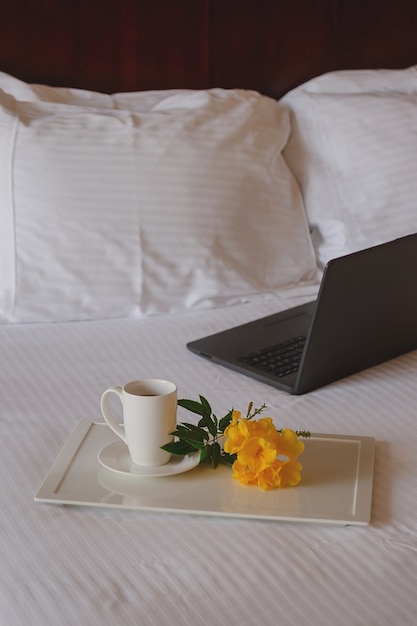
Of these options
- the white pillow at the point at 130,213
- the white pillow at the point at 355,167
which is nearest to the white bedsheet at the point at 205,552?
the white pillow at the point at 130,213

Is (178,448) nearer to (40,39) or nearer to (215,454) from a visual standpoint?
(215,454)

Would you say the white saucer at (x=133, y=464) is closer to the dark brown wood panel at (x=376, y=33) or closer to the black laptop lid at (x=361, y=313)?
the black laptop lid at (x=361, y=313)

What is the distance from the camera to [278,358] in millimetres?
1541

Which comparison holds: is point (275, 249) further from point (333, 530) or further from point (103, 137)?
point (333, 530)

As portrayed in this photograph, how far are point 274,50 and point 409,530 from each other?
1.46 m

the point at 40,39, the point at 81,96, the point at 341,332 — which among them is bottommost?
the point at 341,332

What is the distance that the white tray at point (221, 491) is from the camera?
1.04m

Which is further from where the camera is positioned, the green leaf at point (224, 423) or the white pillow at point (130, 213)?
the white pillow at point (130, 213)

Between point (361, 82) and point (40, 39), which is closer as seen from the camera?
point (40, 39)

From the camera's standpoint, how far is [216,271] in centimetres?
180

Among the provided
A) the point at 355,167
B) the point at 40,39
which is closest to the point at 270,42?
the point at 355,167

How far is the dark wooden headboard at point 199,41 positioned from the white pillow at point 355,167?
226 millimetres

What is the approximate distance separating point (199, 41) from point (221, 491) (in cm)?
135

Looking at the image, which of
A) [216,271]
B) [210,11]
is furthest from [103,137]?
[210,11]
